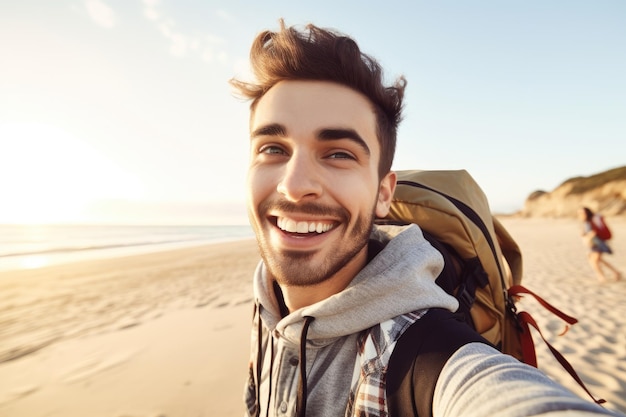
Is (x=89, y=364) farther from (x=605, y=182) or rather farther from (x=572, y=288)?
(x=605, y=182)

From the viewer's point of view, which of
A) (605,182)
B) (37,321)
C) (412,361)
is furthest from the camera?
(605,182)

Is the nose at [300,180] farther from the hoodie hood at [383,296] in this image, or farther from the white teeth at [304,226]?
the hoodie hood at [383,296]

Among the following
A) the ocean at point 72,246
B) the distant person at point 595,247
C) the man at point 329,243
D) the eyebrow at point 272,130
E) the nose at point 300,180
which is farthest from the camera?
the ocean at point 72,246

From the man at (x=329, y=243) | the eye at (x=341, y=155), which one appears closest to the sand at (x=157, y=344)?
the man at (x=329, y=243)

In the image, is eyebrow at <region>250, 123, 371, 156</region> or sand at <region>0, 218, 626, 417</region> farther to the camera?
sand at <region>0, 218, 626, 417</region>

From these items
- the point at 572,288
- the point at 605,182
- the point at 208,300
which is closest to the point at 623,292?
the point at 572,288

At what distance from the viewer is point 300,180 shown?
1.24 metres

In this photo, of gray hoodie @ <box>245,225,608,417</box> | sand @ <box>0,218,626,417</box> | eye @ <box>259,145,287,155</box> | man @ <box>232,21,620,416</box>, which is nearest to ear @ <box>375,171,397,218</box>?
man @ <box>232,21,620,416</box>

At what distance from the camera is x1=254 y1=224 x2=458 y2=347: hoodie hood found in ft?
3.51

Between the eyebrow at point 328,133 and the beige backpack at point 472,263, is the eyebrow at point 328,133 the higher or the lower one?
the higher one

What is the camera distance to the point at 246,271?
879 cm

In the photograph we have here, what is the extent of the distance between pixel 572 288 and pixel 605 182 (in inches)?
1730

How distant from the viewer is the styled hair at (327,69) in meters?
1.41

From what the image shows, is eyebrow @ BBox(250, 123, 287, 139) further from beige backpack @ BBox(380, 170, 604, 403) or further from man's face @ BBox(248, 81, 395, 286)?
beige backpack @ BBox(380, 170, 604, 403)
